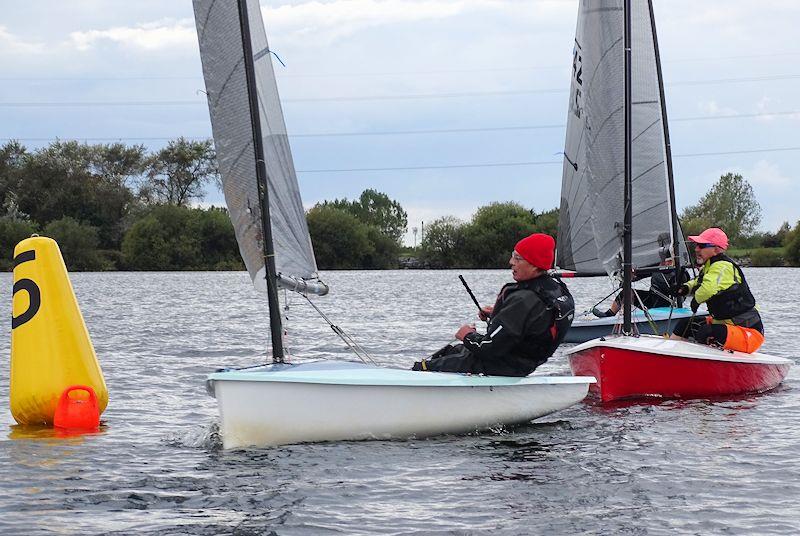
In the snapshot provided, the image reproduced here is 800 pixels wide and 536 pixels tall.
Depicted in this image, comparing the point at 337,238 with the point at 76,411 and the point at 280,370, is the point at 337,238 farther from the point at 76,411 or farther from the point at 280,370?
the point at 280,370

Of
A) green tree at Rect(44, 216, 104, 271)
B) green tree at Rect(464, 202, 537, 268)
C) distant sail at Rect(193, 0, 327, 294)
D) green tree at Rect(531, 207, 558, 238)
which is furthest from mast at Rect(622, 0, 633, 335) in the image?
green tree at Rect(44, 216, 104, 271)

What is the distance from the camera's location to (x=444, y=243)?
7681 centimetres

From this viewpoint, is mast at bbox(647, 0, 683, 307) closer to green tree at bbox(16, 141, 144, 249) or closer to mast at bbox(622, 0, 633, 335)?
mast at bbox(622, 0, 633, 335)

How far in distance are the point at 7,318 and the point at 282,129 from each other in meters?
19.0

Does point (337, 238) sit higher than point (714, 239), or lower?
higher

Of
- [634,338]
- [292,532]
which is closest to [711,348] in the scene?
[634,338]

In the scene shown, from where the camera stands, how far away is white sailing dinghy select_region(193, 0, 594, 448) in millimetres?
8359

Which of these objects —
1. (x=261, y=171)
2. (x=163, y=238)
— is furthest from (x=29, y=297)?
(x=163, y=238)

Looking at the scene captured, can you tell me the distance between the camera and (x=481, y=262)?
74562mm

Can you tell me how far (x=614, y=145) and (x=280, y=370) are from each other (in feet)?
19.8

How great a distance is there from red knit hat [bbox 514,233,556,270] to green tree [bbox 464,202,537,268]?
58730mm

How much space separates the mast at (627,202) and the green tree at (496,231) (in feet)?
181

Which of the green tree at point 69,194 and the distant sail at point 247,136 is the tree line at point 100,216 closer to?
the green tree at point 69,194

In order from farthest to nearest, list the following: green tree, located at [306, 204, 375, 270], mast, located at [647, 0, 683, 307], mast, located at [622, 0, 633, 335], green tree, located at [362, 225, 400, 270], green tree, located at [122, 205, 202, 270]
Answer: green tree, located at [362, 225, 400, 270], green tree, located at [306, 204, 375, 270], green tree, located at [122, 205, 202, 270], mast, located at [647, 0, 683, 307], mast, located at [622, 0, 633, 335]
